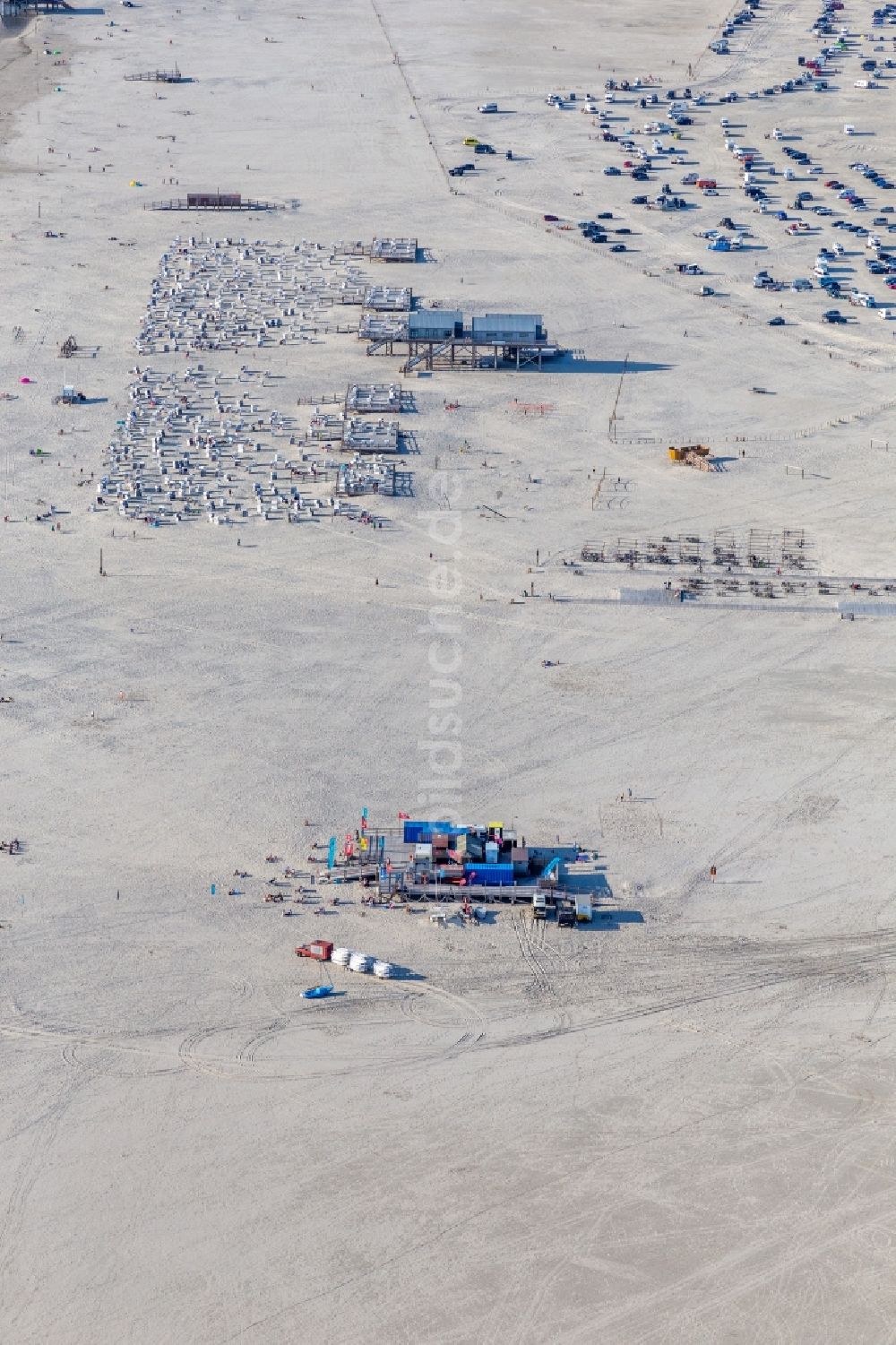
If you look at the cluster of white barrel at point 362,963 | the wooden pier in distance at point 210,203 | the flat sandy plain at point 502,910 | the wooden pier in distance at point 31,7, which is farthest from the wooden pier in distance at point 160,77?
the cluster of white barrel at point 362,963

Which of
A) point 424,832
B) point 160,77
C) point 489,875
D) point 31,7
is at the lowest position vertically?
point 489,875

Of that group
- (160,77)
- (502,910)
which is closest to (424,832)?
(502,910)

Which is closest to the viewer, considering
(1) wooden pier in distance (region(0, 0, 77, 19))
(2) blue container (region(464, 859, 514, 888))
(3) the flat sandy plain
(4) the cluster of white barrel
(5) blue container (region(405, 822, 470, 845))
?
(3) the flat sandy plain

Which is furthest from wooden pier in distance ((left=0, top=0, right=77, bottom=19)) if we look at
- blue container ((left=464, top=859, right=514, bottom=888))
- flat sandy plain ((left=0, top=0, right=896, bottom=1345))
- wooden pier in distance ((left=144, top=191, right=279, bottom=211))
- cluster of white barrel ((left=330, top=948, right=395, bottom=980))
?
cluster of white barrel ((left=330, top=948, right=395, bottom=980))

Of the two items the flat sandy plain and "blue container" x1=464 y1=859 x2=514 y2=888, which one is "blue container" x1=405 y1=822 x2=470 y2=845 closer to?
"blue container" x1=464 y1=859 x2=514 y2=888

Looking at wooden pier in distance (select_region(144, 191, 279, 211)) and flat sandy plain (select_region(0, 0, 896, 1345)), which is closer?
flat sandy plain (select_region(0, 0, 896, 1345))

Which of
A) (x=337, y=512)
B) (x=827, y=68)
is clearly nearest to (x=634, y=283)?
(x=337, y=512)

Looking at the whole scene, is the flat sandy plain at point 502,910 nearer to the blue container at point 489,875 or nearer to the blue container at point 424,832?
the blue container at point 489,875

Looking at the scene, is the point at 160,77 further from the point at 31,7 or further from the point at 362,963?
the point at 362,963
